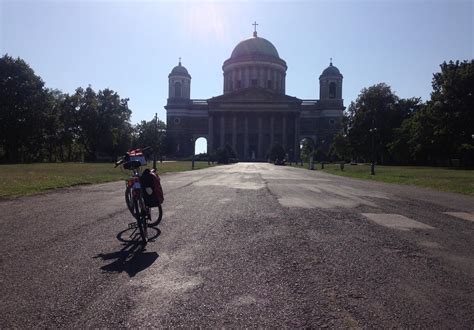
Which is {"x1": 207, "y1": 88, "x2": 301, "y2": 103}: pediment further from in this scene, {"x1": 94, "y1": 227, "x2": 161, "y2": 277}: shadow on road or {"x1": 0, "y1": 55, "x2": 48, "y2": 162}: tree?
{"x1": 94, "y1": 227, "x2": 161, "y2": 277}: shadow on road

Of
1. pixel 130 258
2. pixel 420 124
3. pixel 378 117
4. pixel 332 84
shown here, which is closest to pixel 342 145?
pixel 378 117

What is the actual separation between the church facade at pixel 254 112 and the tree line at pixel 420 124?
43.8 meters

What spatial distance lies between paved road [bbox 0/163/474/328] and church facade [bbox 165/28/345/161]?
116053 millimetres

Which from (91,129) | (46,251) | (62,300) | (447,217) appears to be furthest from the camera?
(91,129)

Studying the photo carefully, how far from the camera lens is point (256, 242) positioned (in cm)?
751

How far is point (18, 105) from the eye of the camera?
65188mm

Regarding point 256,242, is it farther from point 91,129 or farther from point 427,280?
point 91,129

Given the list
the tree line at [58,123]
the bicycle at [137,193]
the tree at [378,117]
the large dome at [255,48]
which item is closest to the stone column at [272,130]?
the large dome at [255,48]

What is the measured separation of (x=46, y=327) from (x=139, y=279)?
156 centimetres

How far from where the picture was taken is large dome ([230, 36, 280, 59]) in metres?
141

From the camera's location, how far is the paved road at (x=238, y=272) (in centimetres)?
409

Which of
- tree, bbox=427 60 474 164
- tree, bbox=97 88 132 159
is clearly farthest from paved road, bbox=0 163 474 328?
tree, bbox=97 88 132 159

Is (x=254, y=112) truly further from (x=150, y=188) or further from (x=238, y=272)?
(x=238, y=272)

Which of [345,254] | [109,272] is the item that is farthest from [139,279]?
[345,254]
